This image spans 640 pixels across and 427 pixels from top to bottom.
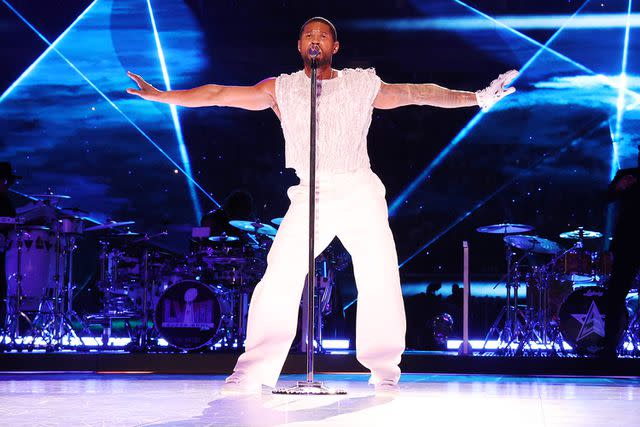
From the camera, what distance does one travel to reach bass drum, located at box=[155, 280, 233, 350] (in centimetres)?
830

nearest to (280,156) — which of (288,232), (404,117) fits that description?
(404,117)

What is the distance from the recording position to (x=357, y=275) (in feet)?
13.6

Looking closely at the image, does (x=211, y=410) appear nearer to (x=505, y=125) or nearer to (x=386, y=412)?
(x=386, y=412)

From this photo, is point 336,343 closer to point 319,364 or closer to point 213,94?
point 319,364

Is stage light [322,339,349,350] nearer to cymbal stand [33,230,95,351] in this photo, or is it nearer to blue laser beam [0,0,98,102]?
cymbal stand [33,230,95,351]

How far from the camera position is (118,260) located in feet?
28.2

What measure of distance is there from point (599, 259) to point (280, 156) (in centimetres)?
386

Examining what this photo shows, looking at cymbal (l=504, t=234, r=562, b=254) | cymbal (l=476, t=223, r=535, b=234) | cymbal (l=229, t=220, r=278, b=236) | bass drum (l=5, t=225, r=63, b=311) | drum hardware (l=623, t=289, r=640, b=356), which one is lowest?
drum hardware (l=623, t=289, r=640, b=356)

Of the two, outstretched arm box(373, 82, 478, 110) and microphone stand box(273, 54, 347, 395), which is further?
outstretched arm box(373, 82, 478, 110)

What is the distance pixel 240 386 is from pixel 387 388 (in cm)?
68

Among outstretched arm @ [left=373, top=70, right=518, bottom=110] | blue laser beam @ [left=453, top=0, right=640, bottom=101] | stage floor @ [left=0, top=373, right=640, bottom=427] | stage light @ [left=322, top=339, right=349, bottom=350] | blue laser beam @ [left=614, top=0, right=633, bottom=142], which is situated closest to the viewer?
stage floor @ [left=0, top=373, right=640, bottom=427]

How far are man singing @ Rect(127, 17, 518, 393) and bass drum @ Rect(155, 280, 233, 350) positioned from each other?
4.26 meters

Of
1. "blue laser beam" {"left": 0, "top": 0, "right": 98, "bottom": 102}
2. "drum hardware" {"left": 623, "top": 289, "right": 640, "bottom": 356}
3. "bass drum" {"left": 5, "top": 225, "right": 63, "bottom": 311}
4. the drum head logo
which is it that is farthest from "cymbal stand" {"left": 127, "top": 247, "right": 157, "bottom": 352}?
"drum hardware" {"left": 623, "top": 289, "right": 640, "bottom": 356}

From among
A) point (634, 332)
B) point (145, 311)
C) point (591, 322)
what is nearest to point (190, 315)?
point (145, 311)
